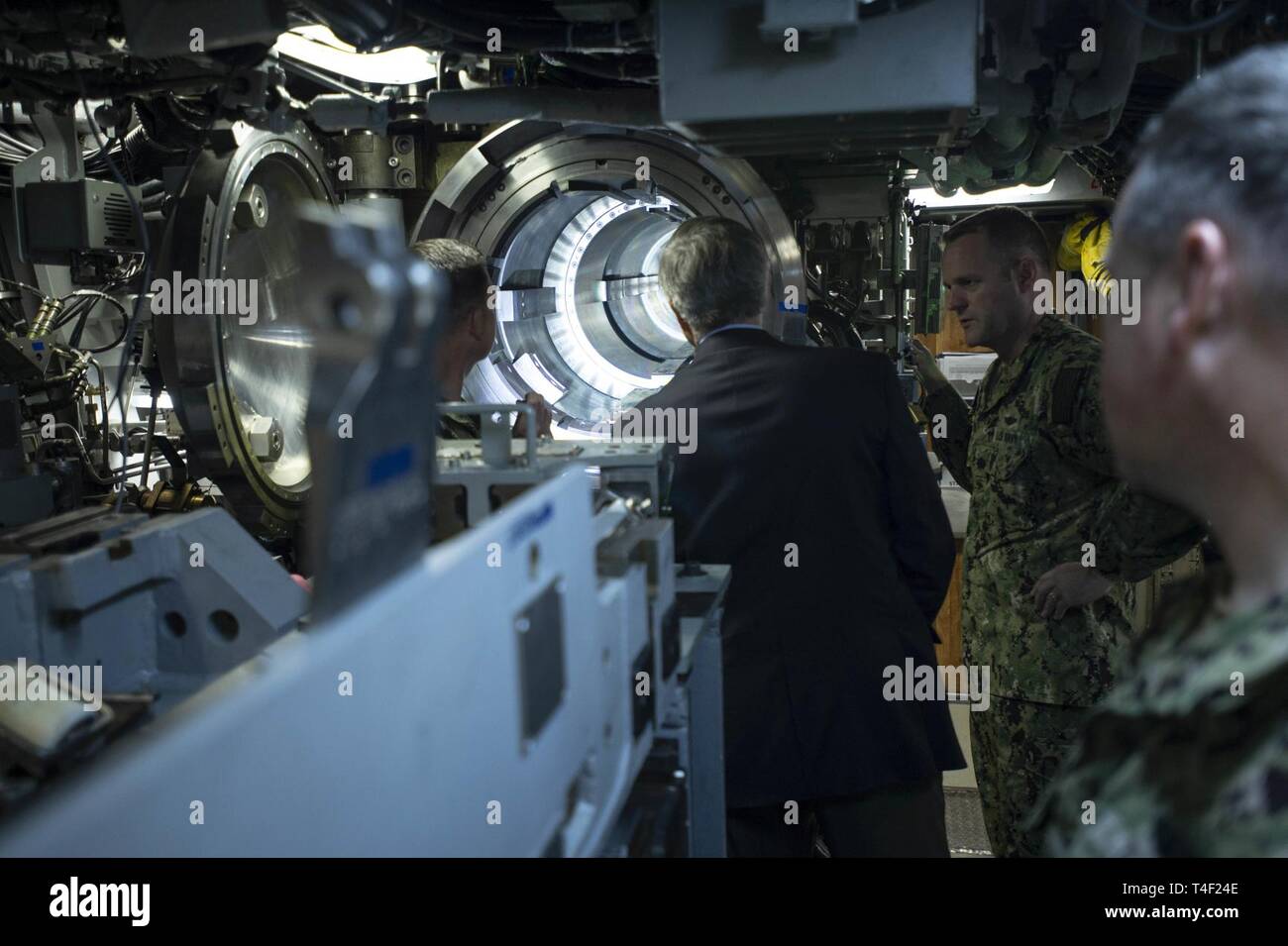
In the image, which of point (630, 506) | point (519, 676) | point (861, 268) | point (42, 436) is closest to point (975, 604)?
point (861, 268)

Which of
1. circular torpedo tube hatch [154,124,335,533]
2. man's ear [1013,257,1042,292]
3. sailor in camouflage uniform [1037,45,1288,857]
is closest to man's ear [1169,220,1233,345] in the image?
sailor in camouflage uniform [1037,45,1288,857]

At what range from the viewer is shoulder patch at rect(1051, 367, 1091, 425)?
8.75 feet

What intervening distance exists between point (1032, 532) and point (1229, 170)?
205 centimetres

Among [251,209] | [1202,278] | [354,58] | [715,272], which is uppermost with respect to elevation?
[354,58]

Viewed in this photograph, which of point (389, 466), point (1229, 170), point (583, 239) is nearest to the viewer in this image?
point (389, 466)

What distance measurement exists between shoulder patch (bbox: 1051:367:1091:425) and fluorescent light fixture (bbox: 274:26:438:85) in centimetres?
181

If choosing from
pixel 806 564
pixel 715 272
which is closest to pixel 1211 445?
pixel 806 564

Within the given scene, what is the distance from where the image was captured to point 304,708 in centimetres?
57

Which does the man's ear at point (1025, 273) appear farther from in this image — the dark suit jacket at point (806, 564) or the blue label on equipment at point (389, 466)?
the blue label on equipment at point (389, 466)

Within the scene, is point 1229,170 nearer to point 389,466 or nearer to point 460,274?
point 389,466

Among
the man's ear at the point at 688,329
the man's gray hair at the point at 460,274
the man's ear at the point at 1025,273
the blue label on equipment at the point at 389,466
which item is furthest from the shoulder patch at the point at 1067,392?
the blue label on equipment at the point at 389,466

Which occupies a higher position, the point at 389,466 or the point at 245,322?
the point at 245,322

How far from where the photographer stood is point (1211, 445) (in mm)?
896

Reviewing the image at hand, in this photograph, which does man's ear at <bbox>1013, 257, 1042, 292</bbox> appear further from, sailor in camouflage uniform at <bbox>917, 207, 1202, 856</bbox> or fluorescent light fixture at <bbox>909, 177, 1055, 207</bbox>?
fluorescent light fixture at <bbox>909, 177, 1055, 207</bbox>
